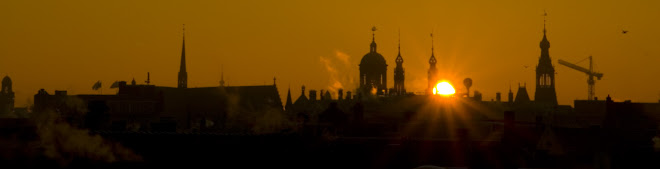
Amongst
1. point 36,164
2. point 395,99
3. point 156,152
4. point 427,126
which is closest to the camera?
point 36,164

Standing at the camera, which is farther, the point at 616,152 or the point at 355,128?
the point at 355,128

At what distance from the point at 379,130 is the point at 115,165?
3724cm

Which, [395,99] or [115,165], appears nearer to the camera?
[115,165]

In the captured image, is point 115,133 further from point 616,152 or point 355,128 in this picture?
point 355,128

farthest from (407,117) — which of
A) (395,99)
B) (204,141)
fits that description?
(395,99)

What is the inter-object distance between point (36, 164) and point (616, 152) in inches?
1056

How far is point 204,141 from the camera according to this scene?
2532 inches

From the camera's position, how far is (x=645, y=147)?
234 feet

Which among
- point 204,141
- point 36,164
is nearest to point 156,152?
point 204,141

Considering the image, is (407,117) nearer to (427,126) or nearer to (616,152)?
(427,126)

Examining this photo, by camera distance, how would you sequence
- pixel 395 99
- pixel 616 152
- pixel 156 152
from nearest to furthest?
1. pixel 156 152
2. pixel 616 152
3. pixel 395 99

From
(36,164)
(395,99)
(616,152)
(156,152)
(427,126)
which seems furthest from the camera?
(395,99)

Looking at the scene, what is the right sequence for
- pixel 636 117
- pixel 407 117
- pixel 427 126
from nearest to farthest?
pixel 636 117 < pixel 407 117 < pixel 427 126

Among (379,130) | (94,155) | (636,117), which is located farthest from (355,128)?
(94,155)
